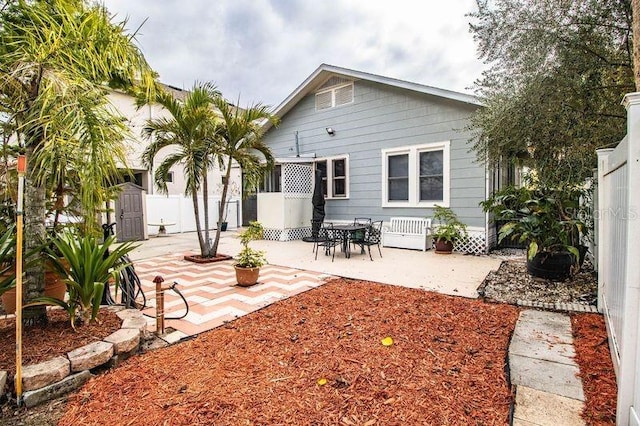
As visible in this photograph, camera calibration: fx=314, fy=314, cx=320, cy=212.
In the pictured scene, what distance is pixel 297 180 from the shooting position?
10.1m

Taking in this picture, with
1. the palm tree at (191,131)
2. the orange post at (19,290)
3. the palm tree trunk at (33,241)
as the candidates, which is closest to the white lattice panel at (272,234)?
the palm tree at (191,131)

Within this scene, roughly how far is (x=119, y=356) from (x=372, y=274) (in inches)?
154

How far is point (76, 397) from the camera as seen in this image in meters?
2.04

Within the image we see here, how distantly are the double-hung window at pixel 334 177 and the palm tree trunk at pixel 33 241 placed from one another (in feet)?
24.9

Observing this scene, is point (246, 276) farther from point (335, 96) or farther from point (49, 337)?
point (335, 96)

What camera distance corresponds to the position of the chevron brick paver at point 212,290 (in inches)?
136

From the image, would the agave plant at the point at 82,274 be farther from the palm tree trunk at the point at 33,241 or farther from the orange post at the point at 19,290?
the orange post at the point at 19,290

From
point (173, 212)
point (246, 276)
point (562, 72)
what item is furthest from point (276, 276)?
point (173, 212)

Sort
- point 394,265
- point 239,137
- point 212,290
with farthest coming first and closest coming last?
1. point 239,137
2. point 394,265
3. point 212,290

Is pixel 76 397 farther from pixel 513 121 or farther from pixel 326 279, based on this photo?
pixel 513 121

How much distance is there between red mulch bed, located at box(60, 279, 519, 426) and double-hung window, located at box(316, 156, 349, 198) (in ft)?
21.4

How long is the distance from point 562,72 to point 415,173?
4.17 meters

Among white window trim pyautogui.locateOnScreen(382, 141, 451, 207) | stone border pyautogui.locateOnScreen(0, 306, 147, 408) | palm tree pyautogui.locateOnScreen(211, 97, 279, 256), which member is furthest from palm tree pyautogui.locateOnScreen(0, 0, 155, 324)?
white window trim pyautogui.locateOnScreen(382, 141, 451, 207)

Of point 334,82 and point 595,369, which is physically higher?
point 334,82
